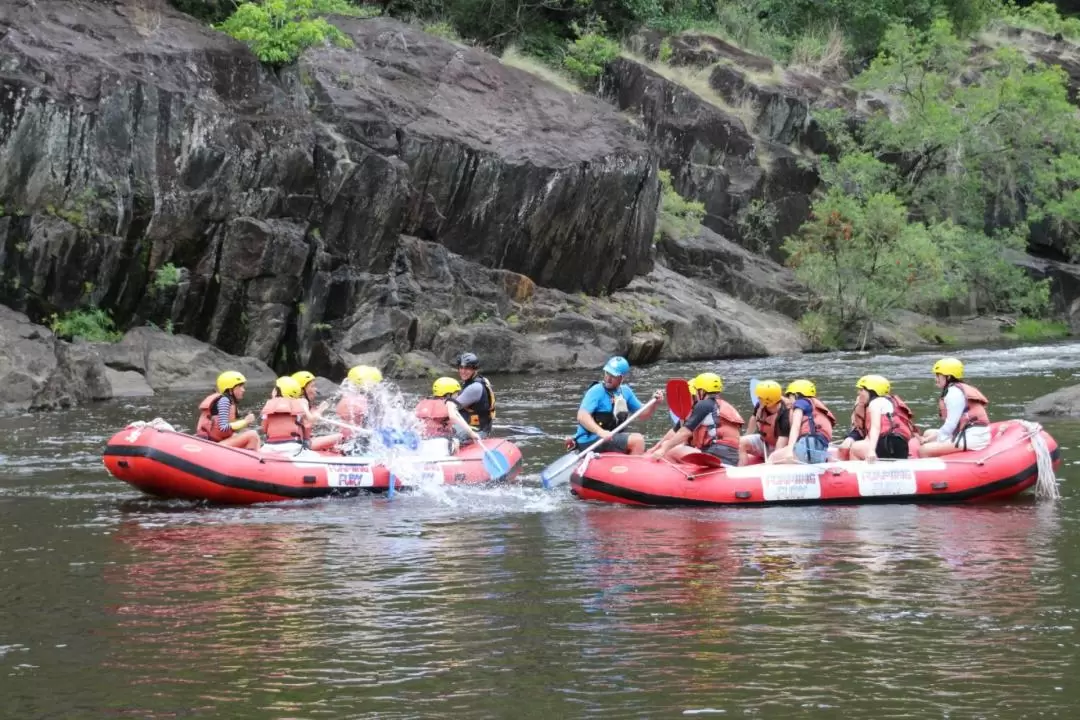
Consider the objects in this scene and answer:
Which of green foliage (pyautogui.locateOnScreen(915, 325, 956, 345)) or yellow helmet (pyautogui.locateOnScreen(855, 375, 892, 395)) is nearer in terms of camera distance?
yellow helmet (pyautogui.locateOnScreen(855, 375, 892, 395))

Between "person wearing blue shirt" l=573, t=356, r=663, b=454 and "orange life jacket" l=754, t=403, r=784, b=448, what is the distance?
3.39 ft

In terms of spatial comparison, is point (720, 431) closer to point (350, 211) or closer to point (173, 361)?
point (173, 361)

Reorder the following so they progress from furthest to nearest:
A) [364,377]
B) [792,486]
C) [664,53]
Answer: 1. [664,53]
2. [364,377]
3. [792,486]

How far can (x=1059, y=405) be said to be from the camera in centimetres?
1919

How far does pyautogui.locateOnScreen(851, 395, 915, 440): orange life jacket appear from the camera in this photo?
42.5ft

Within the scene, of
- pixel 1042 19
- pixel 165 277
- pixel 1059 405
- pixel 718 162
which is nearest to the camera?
pixel 1059 405

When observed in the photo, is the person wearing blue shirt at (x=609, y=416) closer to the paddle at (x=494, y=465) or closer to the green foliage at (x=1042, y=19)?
the paddle at (x=494, y=465)

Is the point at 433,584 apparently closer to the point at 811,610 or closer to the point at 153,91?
the point at 811,610

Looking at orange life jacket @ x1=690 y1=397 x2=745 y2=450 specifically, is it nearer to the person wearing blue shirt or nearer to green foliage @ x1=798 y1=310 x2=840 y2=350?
the person wearing blue shirt

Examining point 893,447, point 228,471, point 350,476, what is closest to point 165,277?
point 350,476

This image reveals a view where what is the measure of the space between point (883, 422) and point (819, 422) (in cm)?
Result: 62

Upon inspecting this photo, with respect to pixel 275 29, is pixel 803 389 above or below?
below

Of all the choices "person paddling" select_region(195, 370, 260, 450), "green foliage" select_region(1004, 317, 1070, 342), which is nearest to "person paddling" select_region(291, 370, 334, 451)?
"person paddling" select_region(195, 370, 260, 450)

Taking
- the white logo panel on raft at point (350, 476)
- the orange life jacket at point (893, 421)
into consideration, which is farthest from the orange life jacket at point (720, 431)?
the white logo panel on raft at point (350, 476)
